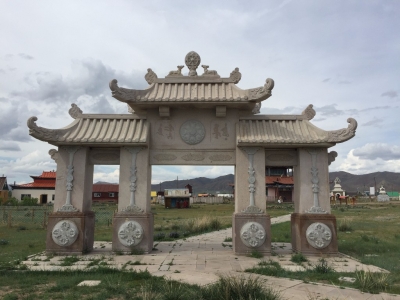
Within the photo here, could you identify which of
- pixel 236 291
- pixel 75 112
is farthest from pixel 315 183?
pixel 75 112

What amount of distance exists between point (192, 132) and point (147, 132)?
4.07ft

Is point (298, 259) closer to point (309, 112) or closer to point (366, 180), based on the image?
point (309, 112)

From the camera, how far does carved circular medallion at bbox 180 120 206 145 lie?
9.44 metres

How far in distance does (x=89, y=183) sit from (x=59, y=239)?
5.49 feet

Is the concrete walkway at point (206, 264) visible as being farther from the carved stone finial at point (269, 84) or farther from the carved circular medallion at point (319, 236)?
the carved stone finial at point (269, 84)

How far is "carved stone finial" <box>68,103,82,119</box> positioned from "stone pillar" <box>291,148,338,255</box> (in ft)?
20.7

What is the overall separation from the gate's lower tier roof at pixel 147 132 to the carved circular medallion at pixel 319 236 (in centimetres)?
217

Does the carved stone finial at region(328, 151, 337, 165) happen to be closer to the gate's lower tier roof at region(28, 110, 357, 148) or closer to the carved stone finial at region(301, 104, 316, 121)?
the gate's lower tier roof at region(28, 110, 357, 148)

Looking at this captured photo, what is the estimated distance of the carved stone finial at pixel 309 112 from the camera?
31.7 ft

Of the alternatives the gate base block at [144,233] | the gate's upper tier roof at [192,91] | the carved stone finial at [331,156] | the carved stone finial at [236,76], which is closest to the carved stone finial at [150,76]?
the gate's upper tier roof at [192,91]

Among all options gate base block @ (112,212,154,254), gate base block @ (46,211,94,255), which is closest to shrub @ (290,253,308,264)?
gate base block @ (112,212,154,254)

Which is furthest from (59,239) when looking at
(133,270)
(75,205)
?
(133,270)

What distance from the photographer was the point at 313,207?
29.4 ft

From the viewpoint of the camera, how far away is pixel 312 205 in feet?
29.5
